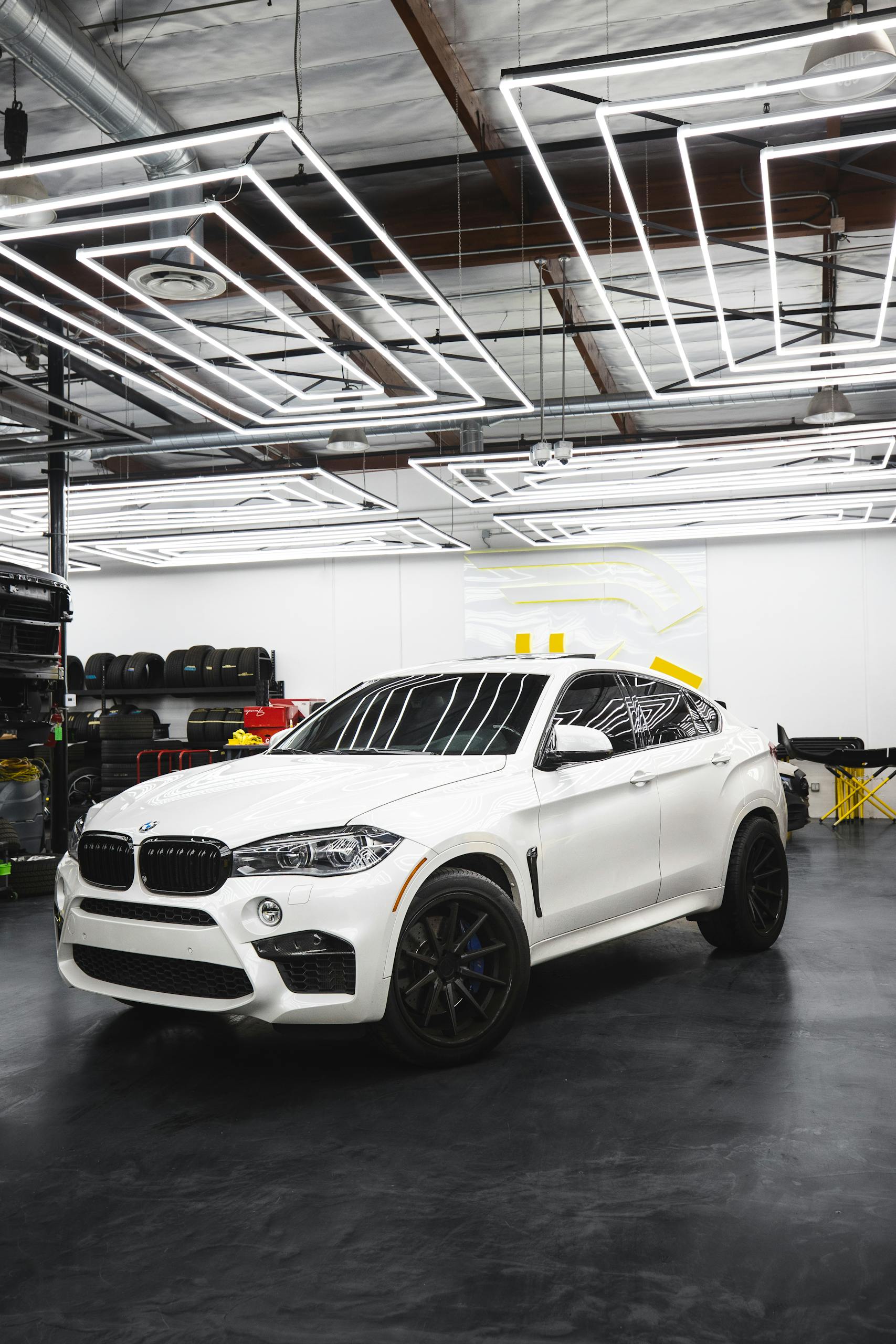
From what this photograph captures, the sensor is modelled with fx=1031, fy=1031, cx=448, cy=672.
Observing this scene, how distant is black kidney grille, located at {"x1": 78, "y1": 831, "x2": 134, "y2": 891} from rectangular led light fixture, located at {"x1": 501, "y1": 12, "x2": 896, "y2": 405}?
3082 mm

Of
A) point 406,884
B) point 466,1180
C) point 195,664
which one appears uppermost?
point 195,664

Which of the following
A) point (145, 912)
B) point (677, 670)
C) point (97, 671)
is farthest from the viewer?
point (97, 671)

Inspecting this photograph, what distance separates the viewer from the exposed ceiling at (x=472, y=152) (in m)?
5.35

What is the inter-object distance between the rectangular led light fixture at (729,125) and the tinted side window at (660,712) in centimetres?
214

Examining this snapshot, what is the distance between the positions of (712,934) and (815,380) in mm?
3659

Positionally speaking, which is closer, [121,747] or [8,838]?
[8,838]

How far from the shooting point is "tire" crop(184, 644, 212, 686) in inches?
624

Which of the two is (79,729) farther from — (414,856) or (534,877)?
(414,856)

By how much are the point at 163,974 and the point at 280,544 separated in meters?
9.87

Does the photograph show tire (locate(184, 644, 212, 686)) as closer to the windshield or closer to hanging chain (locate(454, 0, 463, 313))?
hanging chain (locate(454, 0, 463, 313))

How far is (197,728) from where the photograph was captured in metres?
15.3

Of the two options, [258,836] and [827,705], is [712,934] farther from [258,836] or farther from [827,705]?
[827,705]

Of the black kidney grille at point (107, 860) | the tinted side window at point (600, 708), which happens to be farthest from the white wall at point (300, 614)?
the black kidney grille at point (107, 860)

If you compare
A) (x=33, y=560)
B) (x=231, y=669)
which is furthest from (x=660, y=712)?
(x=33, y=560)
